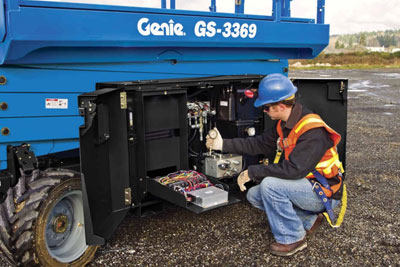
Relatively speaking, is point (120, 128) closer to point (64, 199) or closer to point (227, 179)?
point (64, 199)

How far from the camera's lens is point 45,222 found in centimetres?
307

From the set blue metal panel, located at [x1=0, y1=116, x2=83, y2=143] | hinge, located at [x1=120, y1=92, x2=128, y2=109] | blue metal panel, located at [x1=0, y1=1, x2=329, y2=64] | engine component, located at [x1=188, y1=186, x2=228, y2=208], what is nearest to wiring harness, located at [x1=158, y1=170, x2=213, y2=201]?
engine component, located at [x1=188, y1=186, x2=228, y2=208]

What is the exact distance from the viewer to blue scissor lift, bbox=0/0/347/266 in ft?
9.95

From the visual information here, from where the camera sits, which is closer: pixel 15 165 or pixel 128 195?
pixel 15 165

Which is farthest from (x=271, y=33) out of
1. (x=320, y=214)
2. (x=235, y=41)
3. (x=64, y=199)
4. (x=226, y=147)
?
(x=64, y=199)

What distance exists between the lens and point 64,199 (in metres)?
3.35

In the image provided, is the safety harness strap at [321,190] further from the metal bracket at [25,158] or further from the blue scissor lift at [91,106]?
the metal bracket at [25,158]

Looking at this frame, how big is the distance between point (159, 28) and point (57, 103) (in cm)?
104

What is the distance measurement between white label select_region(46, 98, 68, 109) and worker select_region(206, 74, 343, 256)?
1.54m

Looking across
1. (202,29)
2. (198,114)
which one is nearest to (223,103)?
(198,114)

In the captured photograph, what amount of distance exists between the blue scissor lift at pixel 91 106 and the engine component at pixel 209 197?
0.26ft

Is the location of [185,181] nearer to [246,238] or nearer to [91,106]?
[246,238]

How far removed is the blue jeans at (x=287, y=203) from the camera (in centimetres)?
342

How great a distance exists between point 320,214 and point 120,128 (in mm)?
1874
